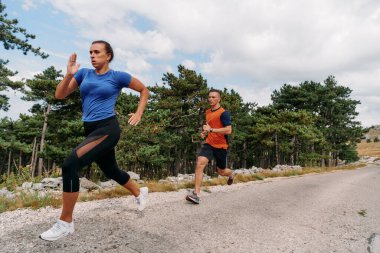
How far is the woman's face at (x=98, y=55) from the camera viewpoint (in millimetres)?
3658

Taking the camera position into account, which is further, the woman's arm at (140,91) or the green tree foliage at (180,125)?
the green tree foliage at (180,125)

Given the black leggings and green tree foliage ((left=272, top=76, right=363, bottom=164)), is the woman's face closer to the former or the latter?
the black leggings

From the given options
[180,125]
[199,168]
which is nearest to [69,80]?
[199,168]

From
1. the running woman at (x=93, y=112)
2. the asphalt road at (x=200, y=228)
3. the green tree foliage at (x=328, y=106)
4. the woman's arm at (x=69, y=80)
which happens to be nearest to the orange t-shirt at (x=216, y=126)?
the asphalt road at (x=200, y=228)

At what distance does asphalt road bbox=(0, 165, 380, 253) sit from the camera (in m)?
3.47

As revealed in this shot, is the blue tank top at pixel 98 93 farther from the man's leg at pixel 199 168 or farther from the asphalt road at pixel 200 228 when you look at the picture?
the man's leg at pixel 199 168

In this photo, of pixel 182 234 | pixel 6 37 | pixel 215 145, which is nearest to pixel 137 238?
pixel 182 234

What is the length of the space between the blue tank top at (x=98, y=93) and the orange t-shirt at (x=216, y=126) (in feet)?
8.60

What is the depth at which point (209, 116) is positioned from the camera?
6082mm

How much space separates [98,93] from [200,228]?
2.26 metres

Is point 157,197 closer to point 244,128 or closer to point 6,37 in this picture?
point 6,37

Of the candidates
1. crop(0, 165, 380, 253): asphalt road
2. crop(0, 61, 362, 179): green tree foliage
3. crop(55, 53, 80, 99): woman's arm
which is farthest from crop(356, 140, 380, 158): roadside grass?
crop(55, 53, 80, 99): woman's arm

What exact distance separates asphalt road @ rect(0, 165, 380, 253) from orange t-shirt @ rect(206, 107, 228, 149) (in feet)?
3.83

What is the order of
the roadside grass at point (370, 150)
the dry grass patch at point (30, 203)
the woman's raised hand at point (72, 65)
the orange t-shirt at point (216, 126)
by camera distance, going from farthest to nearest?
the roadside grass at point (370, 150)
the orange t-shirt at point (216, 126)
the dry grass patch at point (30, 203)
the woman's raised hand at point (72, 65)
